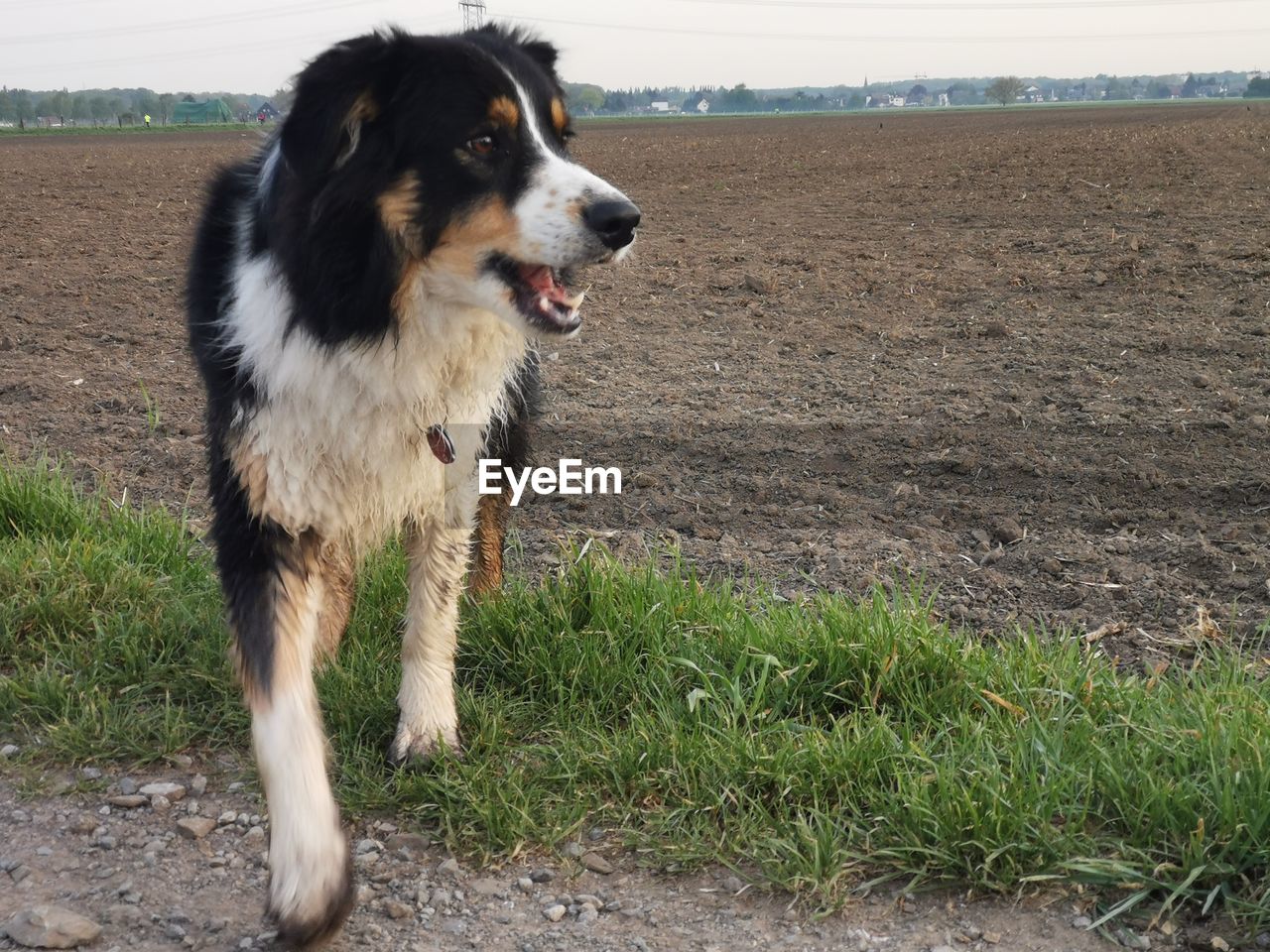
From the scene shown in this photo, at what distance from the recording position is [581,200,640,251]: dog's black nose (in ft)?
9.50

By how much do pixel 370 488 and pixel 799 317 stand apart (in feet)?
17.7

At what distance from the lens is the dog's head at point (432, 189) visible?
9.35 ft

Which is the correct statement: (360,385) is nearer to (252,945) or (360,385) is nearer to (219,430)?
(219,430)

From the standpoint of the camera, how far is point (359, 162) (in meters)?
2.88

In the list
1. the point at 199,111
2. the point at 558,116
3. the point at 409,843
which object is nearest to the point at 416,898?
the point at 409,843

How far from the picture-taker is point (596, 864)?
292 cm

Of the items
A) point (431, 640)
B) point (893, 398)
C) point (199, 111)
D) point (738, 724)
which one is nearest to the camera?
point (738, 724)

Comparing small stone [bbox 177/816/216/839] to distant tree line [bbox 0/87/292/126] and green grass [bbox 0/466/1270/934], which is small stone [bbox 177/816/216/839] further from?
distant tree line [bbox 0/87/292/126]

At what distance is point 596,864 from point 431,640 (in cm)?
90

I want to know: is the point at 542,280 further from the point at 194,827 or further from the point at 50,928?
the point at 50,928

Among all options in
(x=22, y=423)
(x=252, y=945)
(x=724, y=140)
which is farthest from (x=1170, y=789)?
(x=724, y=140)

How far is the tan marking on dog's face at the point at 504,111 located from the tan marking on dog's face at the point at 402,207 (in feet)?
0.82

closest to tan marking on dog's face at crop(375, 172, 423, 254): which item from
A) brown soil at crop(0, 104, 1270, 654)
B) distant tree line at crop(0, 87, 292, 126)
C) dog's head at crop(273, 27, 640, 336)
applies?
dog's head at crop(273, 27, 640, 336)

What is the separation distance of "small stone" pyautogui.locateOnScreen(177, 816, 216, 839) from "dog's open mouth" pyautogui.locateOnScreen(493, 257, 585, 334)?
5.02 feet
